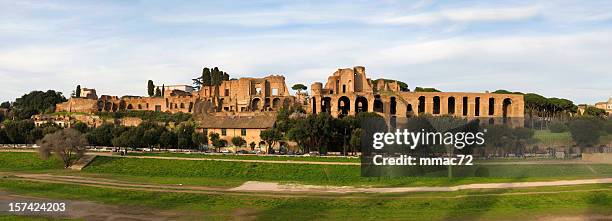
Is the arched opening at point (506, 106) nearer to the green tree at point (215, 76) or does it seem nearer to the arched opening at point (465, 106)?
the arched opening at point (465, 106)

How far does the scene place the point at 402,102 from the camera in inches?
2771

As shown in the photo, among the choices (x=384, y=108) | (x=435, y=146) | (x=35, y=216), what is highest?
(x=384, y=108)

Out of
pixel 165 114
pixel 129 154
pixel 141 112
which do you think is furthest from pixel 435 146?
pixel 141 112

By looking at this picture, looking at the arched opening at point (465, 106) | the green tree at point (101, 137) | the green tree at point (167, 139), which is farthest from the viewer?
the arched opening at point (465, 106)

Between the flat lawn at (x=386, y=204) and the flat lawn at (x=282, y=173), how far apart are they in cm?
540

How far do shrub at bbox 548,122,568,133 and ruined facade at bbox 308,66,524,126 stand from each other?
1107 centimetres

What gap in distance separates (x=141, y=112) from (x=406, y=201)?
200 ft

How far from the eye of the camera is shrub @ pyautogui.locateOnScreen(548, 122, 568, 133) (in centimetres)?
5638

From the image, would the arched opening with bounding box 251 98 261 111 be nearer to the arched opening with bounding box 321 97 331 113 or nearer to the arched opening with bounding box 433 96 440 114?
the arched opening with bounding box 321 97 331 113

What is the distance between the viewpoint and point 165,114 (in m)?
79.8

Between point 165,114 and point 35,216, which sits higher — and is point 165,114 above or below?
above

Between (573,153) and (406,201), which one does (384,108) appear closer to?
(573,153)

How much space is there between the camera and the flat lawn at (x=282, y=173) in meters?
37.8

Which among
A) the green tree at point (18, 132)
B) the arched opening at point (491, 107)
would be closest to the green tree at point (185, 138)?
the green tree at point (18, 132)
